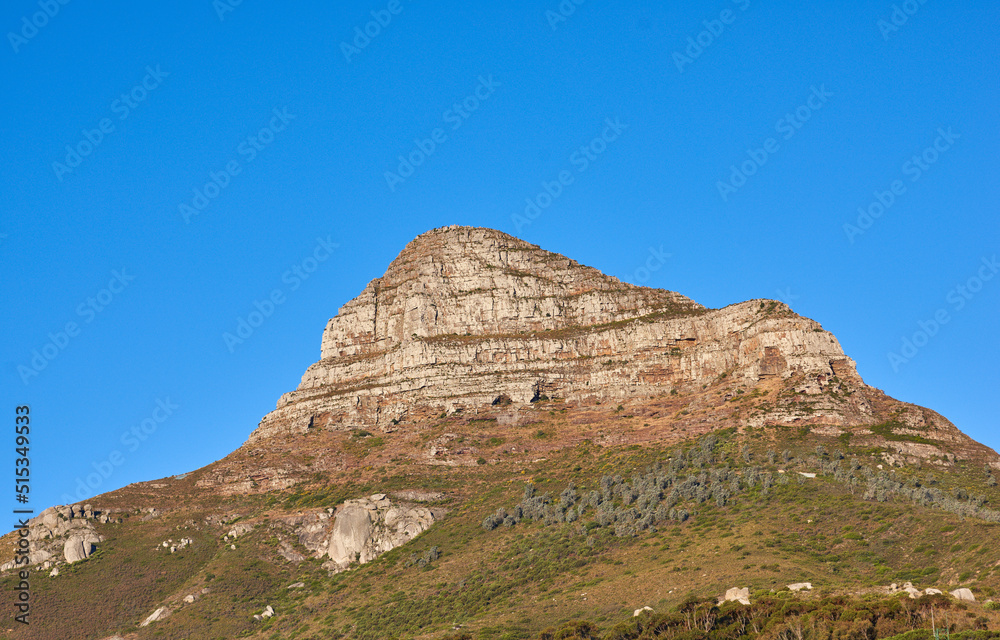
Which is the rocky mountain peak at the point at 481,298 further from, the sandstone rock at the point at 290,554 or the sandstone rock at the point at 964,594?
the sandstone rock at the point at 964,594

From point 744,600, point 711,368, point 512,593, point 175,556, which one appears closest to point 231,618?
point 175,556

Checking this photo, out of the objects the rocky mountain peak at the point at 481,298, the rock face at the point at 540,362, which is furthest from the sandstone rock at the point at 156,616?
the rocky mountain peak at the point at 481,298

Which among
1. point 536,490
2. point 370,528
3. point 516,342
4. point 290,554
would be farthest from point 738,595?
point 516,342

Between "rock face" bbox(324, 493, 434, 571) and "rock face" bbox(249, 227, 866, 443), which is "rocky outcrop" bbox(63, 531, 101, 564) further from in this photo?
"rock face" bbox(249, 227, 866, 443)

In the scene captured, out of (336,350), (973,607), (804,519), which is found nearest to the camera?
(973,607)

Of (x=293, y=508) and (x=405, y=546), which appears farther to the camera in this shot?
(x=293, y=508)

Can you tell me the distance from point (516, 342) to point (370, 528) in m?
35.9

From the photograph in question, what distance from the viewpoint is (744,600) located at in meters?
71.4

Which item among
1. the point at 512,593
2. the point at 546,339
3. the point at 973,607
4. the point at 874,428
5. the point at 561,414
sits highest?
the point at 546,339

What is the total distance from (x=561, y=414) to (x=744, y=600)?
191 ft

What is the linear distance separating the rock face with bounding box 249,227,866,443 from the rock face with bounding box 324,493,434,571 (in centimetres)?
2050

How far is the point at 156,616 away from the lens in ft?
336

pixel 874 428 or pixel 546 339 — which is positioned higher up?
pixel 546 339

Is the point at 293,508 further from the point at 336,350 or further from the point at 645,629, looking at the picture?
the point at 645,629
